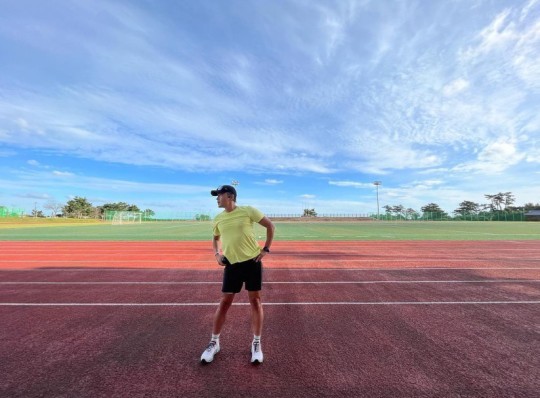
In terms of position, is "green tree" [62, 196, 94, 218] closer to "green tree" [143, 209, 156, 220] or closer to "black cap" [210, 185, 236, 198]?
"green tree" [143, 209, 156, 220]

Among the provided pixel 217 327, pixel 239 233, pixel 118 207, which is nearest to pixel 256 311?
pixel 217 327

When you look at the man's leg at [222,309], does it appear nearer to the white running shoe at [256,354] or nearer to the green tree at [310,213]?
the white running shoe at [256,354]

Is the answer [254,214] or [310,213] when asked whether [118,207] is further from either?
[254,214]

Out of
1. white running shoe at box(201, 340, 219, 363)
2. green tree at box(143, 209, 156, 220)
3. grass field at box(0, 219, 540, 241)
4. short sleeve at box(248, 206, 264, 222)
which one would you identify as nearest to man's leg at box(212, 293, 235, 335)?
white running shoe at box(201, 340, 219, 363)

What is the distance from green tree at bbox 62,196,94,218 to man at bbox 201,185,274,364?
9265 cm

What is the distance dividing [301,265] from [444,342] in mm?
6664

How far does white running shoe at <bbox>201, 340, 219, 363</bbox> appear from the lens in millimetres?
3803

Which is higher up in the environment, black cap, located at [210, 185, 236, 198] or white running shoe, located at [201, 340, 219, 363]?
black cap, located at [210, 185, 236, 198]

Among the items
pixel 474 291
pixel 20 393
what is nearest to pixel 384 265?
pixel 474 291

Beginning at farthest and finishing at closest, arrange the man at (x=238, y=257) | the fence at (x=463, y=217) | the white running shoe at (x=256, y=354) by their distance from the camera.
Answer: the fence at (x=463, y=217), the man at (x=238, y=257), the white running shoe at (x=256, y=354)

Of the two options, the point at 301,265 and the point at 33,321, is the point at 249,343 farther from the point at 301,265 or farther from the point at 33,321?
the point at 301,265

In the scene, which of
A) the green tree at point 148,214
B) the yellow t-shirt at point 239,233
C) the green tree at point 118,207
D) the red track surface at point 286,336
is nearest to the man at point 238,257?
the yellow t-shirt at point 239,233

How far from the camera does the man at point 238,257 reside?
3.90 m

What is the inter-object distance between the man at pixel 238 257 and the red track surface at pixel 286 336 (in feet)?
1.40
